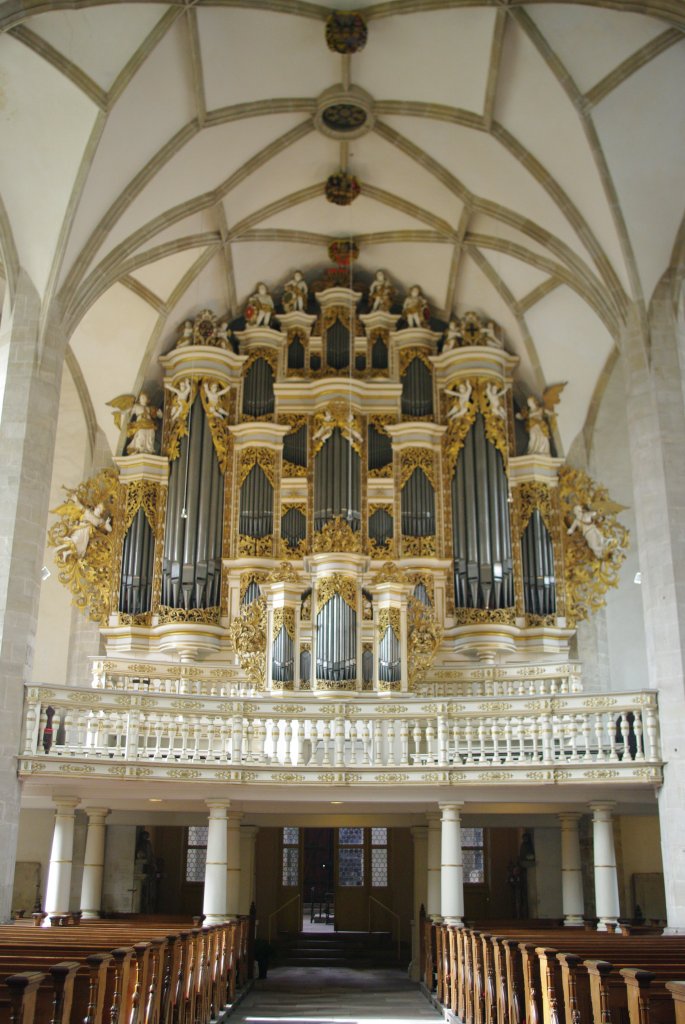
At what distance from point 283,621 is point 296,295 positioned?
752 centimetres

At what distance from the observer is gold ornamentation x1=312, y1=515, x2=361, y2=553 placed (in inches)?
736

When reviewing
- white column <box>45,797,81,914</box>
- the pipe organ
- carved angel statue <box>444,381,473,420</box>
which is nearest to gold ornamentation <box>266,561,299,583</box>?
the pipe organ

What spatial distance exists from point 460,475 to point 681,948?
12434mm

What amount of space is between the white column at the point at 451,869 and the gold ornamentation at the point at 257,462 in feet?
25.3

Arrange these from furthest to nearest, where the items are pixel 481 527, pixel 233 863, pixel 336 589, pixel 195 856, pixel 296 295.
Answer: pixel 195 856
pixel 296 295
pixel 481 527
pixel 336 589
pixel 233 863

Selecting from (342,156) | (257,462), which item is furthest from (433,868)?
(342,156)

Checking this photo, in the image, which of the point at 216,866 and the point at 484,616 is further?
the point at 484,616

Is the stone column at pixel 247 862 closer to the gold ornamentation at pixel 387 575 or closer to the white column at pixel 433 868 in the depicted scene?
the white column at pixel 433 868

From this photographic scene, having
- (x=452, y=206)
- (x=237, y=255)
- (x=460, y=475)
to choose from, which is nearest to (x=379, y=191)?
(x=452, y=206)

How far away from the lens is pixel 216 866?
14375mm

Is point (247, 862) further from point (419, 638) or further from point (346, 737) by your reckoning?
point (419, 638)

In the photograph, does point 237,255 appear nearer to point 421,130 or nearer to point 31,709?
point 421,130

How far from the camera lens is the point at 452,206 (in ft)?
64.4

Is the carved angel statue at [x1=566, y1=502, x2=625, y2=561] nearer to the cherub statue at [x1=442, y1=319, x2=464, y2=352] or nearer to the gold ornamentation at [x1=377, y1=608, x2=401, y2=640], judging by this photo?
the cherub statue at [x1=442, y1=319, x2=464, y2=352]
